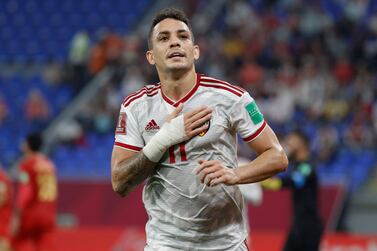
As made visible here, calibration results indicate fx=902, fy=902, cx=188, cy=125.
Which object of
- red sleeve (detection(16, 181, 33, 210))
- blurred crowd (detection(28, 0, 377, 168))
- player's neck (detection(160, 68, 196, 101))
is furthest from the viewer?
blurred crowd (detection(28, 0, 377, 168))

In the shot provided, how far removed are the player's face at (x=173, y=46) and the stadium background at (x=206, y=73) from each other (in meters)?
7.21

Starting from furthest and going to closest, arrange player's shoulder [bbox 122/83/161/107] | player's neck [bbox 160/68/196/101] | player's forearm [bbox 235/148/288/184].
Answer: player's shoulder [bbox 122/83/161/107] → player's neck [bbox 160/68/196/101] → player's forearm [bbox 235/148/288/184]

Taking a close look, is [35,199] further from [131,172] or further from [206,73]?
[206,73]

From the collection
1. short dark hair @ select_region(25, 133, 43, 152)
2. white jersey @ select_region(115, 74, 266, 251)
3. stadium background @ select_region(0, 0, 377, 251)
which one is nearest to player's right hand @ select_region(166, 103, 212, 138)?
white jersey @ select_region(115, 74, 266, 251)

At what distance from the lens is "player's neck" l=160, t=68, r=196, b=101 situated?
4930 millimetres

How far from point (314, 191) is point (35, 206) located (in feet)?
12.8

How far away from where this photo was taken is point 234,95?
4.86m

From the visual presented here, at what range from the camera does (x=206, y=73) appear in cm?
1738

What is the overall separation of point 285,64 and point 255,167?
41.2 ft

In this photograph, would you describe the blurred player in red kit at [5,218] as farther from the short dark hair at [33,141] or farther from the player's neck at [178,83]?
the player's neck at [178,83]

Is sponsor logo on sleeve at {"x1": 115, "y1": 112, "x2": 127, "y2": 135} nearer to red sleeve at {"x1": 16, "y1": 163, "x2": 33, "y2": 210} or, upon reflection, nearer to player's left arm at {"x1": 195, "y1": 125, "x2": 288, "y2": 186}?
player's left arm at {"x1": 195, "y1": 125, "x2": 288, "y2": 186}

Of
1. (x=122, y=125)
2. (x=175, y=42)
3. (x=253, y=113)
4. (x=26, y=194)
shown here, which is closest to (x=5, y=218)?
(x=26, y=194)

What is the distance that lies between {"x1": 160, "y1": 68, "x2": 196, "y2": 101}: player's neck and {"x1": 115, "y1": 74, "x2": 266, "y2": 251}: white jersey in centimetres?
4

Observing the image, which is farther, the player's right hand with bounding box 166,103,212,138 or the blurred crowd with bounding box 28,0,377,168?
the blurred crowd with bounding box 28,0,377,168
